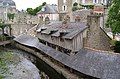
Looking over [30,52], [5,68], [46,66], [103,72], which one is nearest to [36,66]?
[46,66]

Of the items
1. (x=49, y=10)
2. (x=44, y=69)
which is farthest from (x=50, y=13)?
(x=44, y=69)

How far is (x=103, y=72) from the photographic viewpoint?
80.1ft

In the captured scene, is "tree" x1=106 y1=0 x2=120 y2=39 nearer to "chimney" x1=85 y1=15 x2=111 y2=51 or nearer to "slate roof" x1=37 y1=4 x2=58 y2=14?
"chimney" x1=85 y1=15 x2=111 y2=51

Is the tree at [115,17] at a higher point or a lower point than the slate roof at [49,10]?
lower

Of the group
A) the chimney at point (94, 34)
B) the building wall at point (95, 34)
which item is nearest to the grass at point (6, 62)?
the chimney at point (94, 34)

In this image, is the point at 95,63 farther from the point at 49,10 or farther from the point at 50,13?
the point at 49,10

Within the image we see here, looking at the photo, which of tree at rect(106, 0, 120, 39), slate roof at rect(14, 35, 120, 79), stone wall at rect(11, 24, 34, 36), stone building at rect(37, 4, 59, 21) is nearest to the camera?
slate roof at rect(14, 35, 120, 79)

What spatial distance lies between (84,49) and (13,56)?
60.4ft

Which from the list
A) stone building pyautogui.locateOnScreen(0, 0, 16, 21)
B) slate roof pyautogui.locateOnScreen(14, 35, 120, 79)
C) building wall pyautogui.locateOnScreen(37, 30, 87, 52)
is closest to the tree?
building wall pyautogui.locateOnScreen(37, 30, 87, 52)

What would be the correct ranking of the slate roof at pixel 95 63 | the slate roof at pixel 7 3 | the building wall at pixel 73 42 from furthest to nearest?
the slate roof at pixel 7 3 → the building wall at pixel 73 42 → the slate roof at pixel 95 63

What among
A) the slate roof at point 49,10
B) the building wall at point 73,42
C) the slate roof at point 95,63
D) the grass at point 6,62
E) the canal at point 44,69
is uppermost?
the slate roof at point 49,10

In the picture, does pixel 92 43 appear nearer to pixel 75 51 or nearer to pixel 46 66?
pixel 75 51

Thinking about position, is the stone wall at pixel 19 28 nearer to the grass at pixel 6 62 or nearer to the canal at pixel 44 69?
the grass at pixel 6 62

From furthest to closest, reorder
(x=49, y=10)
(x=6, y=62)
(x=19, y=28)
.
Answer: (x=49, y=10) → (x=19, y=28) → (x=6, y=62)
